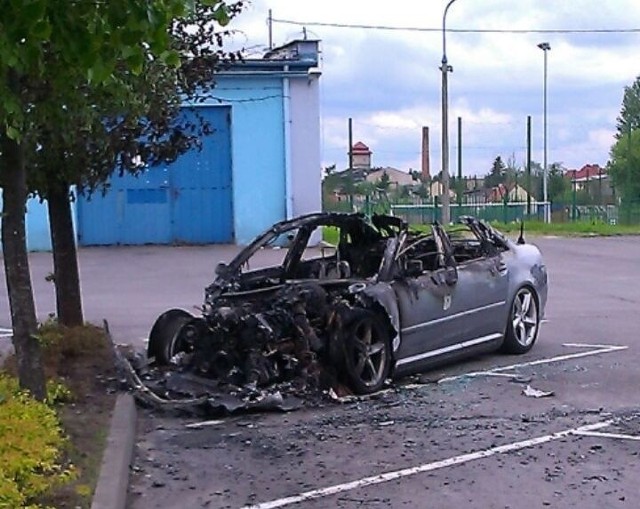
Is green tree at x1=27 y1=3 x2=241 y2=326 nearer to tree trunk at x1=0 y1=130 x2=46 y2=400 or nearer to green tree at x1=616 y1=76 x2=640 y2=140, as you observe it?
tree trunk at x1=0 y1=130 x2=46 y2=400

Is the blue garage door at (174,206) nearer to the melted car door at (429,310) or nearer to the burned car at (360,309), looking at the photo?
the burned car at (360,309)

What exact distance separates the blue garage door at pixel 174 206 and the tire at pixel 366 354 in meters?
20.7

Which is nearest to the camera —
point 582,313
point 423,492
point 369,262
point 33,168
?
point 423,492

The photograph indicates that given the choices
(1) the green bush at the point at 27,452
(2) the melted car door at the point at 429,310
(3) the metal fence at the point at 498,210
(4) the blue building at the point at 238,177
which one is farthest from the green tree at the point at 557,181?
(1) the green bush at the point at 27,452

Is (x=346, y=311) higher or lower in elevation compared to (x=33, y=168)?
lower

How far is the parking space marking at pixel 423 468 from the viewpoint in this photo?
6.82 m

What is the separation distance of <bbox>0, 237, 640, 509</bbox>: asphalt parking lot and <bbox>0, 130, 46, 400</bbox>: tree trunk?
98cm

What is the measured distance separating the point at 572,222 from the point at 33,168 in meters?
42.1

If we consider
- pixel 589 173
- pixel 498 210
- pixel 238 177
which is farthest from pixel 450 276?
pixel 589 173

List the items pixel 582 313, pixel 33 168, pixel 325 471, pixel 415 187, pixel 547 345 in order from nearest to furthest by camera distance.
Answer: pixel 325 471 < pixel 33 168 < pixel 547 345 < pixel 582 313 < pixel 415 187

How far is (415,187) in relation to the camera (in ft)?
196

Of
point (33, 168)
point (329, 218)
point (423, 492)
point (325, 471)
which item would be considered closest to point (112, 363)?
point (33, 168)

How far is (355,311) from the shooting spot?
32.4 feet

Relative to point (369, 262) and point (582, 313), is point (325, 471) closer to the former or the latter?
point (369, 262)
